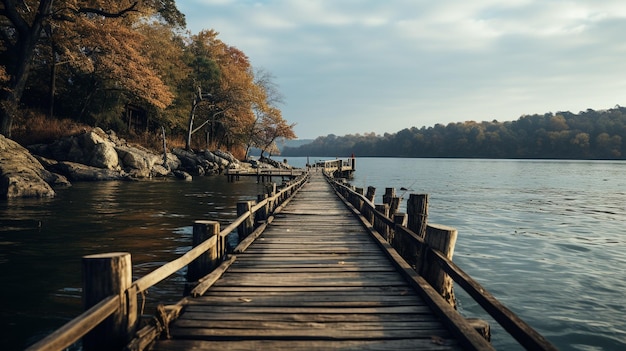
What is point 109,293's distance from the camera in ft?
11.5

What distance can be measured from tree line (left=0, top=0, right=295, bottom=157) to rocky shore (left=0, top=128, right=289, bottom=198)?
139 inches

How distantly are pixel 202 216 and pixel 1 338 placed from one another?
11187 mm

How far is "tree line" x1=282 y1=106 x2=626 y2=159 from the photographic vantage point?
416ft

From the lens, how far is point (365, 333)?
13.2ft

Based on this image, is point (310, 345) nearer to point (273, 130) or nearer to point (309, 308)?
point (309, 308)

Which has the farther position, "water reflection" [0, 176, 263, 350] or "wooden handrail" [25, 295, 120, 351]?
"water reflection" [0, 176, 263, 350]

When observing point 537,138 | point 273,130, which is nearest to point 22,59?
point 273,130

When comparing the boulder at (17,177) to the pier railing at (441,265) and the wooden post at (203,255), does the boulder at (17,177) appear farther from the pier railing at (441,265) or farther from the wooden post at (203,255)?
the wooden post at (203,255)

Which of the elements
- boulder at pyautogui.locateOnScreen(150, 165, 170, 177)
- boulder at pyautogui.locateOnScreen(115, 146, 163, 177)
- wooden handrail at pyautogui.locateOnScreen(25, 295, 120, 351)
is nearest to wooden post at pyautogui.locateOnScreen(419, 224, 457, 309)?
wooden handrail at pyautogui.locateOnScreen(25, 295, 120, 351)

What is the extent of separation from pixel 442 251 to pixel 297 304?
2.13 metres

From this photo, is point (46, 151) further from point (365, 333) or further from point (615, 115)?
point (615, 115)

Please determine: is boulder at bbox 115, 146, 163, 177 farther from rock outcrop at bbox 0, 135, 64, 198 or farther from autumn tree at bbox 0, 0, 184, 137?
rock outcrop at bbox 0, 135, 64, 198

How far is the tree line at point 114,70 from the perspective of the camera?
25438 mm

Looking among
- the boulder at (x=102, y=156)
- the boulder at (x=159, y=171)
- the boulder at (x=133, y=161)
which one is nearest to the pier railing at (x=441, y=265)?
the boulder at (x=102, y=156)
